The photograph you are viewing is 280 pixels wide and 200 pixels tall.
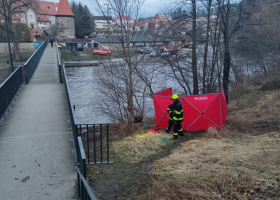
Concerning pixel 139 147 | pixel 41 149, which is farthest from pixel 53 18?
pixel 41 149

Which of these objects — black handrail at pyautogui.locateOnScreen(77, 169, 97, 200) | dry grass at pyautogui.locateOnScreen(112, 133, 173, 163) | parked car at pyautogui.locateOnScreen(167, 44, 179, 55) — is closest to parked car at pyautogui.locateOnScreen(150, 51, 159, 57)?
parked car at pyautogui.locateOnScreen(167, 44, 179, 55)

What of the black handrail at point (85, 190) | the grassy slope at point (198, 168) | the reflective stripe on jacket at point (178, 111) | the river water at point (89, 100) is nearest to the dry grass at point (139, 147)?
the grassy slope at point (198, 168)

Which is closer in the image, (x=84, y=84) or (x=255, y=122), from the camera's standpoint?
(x=255, y=122)

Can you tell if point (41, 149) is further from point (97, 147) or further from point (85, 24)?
point (85, 24)

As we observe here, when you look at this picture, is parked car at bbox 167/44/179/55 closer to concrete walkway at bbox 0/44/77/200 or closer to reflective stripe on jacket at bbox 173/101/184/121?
reflective stripe on jacket at bbox 173/101/184/121

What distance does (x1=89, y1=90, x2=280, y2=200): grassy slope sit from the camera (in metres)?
5.35

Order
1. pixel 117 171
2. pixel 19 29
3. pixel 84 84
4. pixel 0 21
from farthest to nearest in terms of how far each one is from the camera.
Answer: pixel 19 29 < pixel 0 21 < pixel 84 84 < pixel 117 171

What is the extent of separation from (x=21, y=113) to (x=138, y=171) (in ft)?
15.6

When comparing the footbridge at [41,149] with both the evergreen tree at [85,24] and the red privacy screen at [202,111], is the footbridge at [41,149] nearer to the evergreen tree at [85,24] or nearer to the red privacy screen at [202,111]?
the red privacy screen at [202,111]

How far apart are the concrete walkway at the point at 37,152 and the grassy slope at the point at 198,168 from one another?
2.97ft

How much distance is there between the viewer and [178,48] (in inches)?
704

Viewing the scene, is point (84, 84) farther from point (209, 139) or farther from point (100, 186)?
point (100, 186)

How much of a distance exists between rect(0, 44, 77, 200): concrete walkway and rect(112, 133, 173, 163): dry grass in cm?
177

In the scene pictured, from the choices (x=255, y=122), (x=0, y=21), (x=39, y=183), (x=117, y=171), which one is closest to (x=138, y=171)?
(x=117, y=171)
